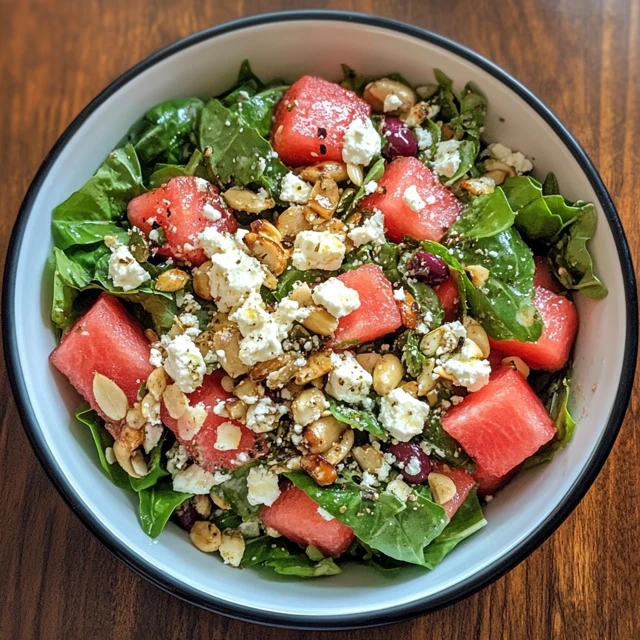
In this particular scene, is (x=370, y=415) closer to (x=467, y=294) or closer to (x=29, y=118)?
(x=467, y=294)

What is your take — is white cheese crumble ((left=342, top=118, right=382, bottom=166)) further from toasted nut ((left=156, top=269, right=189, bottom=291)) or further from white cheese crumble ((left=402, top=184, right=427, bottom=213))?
toasted nut ((left=156, top=269, right=189, bottom=291))

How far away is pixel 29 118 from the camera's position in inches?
81.4

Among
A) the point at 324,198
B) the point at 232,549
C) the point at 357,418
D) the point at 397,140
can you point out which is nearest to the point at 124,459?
the point at 232,549

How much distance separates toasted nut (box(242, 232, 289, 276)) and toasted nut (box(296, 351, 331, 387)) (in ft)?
0.73

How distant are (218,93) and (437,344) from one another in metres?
0.90

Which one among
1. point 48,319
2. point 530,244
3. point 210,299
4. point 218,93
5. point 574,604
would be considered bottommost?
point 574,604

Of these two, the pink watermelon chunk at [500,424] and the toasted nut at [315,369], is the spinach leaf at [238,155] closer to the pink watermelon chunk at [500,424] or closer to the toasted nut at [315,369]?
the toasted nut at [315,369]

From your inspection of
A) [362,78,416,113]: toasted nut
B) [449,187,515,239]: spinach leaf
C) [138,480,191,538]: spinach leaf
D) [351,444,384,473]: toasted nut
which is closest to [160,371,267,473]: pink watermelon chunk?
[138,480,191,538]: spinach leaf

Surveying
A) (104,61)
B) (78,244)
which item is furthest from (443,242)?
(104,61)

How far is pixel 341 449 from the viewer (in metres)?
1.54

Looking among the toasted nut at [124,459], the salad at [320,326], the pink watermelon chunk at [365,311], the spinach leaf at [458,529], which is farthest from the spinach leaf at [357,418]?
the toasted nut at [124,459]

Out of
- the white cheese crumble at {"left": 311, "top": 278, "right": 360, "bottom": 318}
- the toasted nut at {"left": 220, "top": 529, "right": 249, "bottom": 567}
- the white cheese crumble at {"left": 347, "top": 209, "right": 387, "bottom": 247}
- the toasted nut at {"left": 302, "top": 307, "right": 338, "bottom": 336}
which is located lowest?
the toasted nut at {"left": 220, "top": 529, "right": 249, "bottom": 567}

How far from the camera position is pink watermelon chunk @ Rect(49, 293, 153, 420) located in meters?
1.56

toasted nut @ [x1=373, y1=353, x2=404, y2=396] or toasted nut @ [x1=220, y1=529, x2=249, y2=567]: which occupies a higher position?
toasted nut @ [x1=373, y1=353, x2=404, y2=396]
